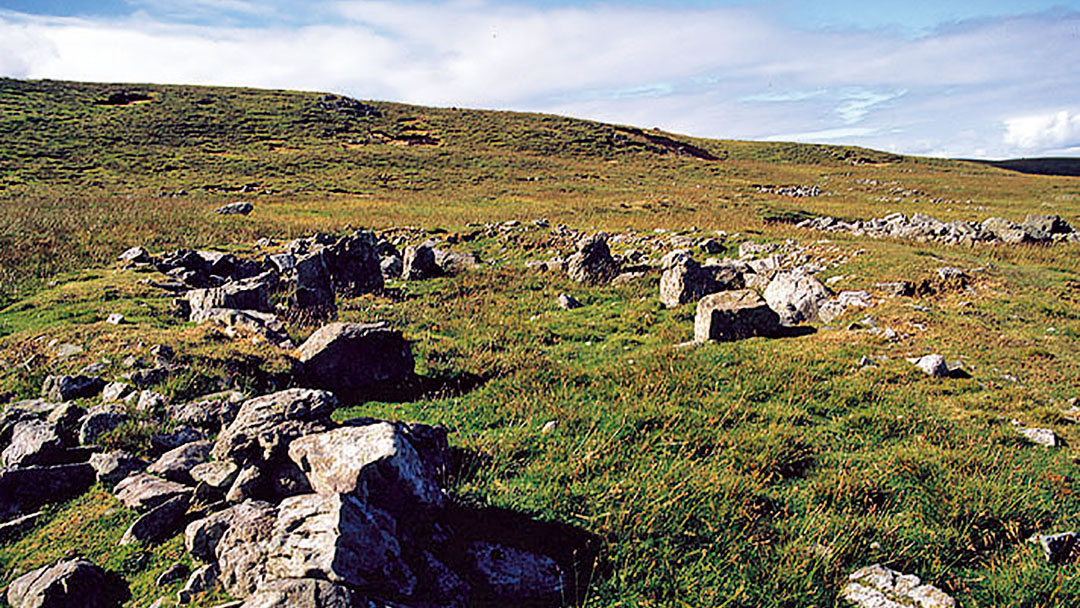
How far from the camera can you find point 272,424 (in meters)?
6.22

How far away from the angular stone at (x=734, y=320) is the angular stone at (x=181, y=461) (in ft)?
32.7

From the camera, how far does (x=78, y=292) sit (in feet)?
50.1

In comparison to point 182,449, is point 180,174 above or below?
above

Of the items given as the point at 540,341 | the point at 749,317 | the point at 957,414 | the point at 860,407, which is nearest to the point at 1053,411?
the point at 957,414

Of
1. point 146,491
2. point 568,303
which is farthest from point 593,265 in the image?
point 146,491

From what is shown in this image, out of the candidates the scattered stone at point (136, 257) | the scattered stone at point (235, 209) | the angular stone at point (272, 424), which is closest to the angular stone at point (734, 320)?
the angular stone at point (272, 424)

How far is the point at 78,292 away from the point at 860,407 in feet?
63.7

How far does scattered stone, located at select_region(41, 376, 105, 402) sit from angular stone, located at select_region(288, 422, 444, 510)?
5.58 metres

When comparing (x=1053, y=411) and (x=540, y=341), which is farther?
(x=540, y=341)

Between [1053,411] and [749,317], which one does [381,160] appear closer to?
[749,317]

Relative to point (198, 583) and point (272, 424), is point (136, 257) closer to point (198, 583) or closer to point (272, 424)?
point (272, 424)

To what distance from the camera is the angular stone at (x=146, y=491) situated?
18.8 ft

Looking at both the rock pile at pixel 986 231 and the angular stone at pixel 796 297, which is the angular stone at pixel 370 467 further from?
the rock pile at pixel 986 231

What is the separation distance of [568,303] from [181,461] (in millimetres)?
12093
